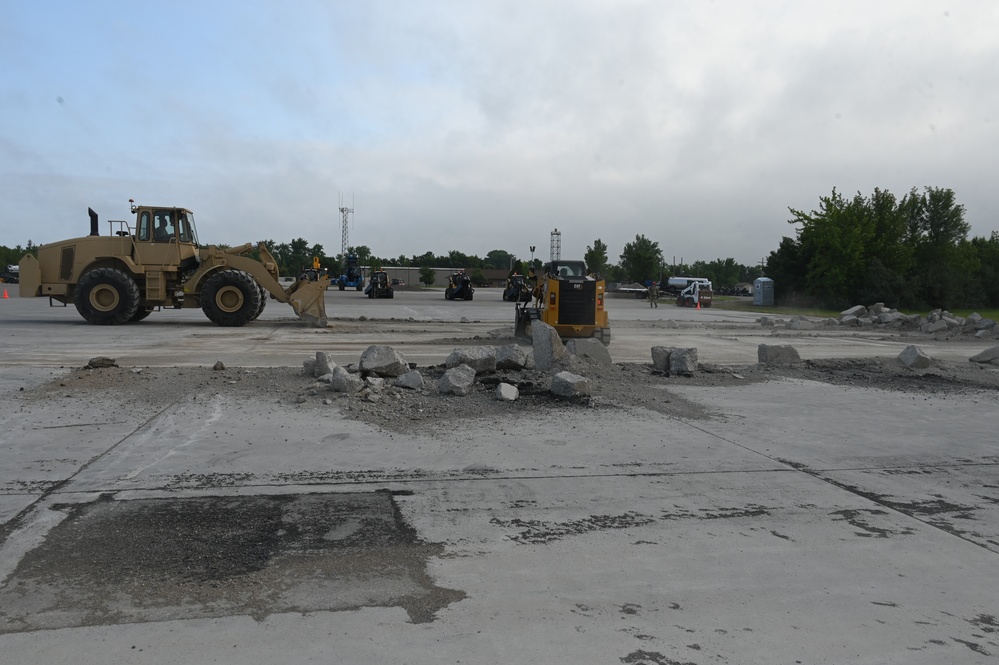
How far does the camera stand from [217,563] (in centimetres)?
443

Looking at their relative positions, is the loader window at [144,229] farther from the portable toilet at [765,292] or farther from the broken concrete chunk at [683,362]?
the portable toilet at [765,292]

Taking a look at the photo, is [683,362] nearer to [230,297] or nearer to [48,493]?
[48,493]

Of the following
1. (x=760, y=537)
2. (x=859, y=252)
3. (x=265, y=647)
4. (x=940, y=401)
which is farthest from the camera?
(x=859, y=252)

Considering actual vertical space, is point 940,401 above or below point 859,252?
below

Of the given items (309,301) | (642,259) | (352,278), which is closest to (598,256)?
(642,259)

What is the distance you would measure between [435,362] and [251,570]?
33.2 feet

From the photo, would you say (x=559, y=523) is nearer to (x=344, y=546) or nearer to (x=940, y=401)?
(x=344, y=546)

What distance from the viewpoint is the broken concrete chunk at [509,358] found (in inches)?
446

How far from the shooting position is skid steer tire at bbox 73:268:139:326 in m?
21.6

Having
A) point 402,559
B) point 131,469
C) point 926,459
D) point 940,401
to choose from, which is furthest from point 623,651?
point 940,401

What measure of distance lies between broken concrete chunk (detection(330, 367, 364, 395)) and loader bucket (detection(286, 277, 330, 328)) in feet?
44.4

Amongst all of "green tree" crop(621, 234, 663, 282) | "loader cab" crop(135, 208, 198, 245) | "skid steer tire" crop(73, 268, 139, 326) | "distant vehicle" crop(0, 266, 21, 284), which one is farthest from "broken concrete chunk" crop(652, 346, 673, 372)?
"green tree" crop(621, 234, 663, 282)

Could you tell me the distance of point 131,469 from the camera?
250 inches

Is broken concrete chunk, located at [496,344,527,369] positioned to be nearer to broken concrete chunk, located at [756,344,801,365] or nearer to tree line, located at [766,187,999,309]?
broken concrete chunk, located at [756,344,801,365]
